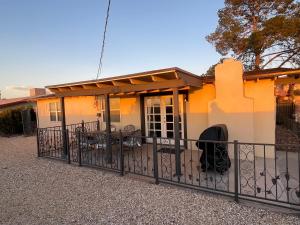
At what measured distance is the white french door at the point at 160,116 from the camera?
8.34 meters

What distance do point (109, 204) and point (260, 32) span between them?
12.1 metres

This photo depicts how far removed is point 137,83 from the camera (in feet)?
18.4

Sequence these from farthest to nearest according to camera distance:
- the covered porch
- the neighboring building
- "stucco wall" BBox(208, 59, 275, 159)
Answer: the neighboring building
"stucco wall" BBox(208, 59, 275, 159)
the covered porch

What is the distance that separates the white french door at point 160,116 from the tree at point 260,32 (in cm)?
724

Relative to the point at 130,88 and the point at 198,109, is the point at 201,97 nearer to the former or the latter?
the point at 198,109

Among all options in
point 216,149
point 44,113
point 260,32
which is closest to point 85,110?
point 44,113

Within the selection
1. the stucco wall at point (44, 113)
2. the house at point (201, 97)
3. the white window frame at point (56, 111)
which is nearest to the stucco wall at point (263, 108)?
the house at point (201, 97)

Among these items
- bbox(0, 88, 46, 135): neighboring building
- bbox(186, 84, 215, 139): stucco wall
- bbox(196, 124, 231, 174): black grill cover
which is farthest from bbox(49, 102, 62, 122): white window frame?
bbox(196, 124, 231, 174): black grill cover

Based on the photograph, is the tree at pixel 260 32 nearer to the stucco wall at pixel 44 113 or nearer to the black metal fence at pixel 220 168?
the black metal fence at pixel 220 168

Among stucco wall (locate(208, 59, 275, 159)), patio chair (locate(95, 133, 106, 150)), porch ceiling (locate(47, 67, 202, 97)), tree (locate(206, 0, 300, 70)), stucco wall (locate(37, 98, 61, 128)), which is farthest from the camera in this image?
stucco wall (locate(37, 98, 61, 128))

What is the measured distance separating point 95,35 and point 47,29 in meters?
2.20

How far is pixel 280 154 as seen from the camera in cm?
641

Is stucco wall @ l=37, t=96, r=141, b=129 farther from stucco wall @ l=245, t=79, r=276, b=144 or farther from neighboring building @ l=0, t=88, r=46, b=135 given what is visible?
stucco wall @ l=245, t=79, r=276, b=144

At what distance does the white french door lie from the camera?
328 inches
